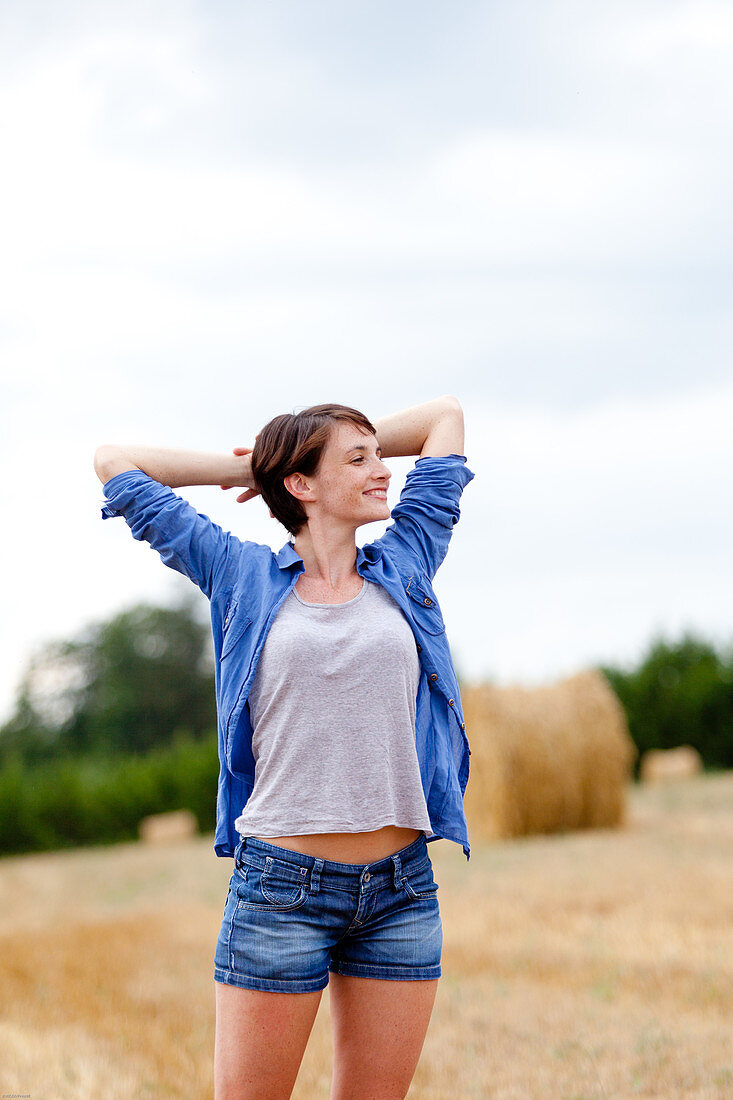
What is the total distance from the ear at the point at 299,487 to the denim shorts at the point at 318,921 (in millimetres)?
644

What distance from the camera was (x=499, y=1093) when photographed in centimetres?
341

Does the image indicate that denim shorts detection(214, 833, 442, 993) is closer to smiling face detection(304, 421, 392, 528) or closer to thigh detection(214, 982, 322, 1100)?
thigh detection(214, 982, 322, 1100)

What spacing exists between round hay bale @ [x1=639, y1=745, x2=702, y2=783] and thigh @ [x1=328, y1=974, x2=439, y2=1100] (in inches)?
549

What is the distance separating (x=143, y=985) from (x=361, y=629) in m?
3.67

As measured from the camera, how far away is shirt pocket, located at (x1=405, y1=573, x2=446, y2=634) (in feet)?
7.14

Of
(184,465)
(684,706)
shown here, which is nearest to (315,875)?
(184,465)

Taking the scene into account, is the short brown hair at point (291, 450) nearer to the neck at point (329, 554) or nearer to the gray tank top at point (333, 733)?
the neck at point (329, 554)

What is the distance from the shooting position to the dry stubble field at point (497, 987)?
11.8 ft

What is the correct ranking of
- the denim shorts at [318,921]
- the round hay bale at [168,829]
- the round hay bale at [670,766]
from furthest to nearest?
1. the round hay bale at [670,766]
2. the round hay bale at [168,829]
3. the denim shorts at [318,921]

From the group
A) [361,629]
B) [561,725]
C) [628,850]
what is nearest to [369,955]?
[361,629]

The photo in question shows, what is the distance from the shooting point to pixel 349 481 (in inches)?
84.5

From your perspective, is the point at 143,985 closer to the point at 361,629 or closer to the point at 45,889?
the point at 361,629

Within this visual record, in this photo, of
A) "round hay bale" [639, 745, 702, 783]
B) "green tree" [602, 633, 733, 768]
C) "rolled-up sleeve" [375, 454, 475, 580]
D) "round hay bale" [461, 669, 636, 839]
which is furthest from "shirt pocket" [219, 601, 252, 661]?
"green tree" [602, 633, 733, 768]

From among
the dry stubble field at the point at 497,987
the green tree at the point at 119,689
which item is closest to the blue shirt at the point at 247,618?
the dry stubble field at the point at 497,987
